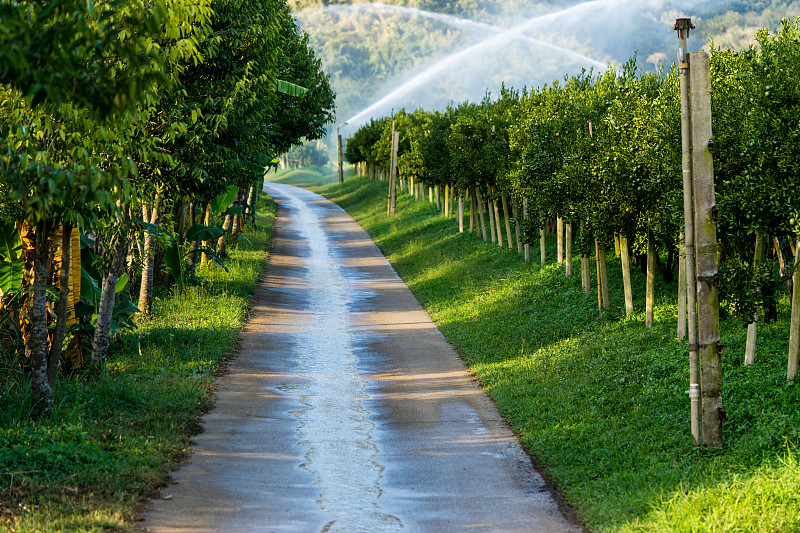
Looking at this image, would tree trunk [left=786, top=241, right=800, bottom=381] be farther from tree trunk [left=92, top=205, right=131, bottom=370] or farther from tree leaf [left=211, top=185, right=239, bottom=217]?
tree leaf [left=211, top=185, right=239, bottom=217]

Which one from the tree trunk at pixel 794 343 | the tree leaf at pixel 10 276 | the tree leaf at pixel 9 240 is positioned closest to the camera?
the tree trunk at pixel 794 343

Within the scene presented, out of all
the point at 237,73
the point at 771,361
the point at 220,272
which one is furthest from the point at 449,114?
the point at 771,361

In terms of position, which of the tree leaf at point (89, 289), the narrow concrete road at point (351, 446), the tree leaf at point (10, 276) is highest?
the tree leaf at point (10, 276)

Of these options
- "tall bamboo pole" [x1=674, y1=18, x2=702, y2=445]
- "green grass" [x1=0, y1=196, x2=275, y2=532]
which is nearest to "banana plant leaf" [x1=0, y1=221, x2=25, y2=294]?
"green grass" [x1=0, y1=196, x2=275, y2=532]

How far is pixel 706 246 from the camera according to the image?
10.9 meters

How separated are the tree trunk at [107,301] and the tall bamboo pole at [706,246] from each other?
9.33 metres

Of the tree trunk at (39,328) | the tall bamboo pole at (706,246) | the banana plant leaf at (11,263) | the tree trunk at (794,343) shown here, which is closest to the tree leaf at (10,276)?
the banana plant leaf at (11,263)

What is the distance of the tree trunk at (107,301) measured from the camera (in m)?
14.8

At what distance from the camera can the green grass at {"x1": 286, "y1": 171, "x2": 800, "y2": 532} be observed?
365 inches

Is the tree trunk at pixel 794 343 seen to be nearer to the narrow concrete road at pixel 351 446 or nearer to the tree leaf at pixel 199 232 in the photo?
the narrow concrete road at pixel 351 446

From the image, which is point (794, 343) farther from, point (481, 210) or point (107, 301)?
point (481, 210)

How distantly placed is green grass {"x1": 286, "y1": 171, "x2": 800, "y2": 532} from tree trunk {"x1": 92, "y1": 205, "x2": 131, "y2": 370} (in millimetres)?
7054

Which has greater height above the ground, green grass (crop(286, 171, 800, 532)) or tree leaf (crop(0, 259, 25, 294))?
tree leaf (crop(0, 259, 25, 294))

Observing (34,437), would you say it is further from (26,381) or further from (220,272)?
(220,272)
